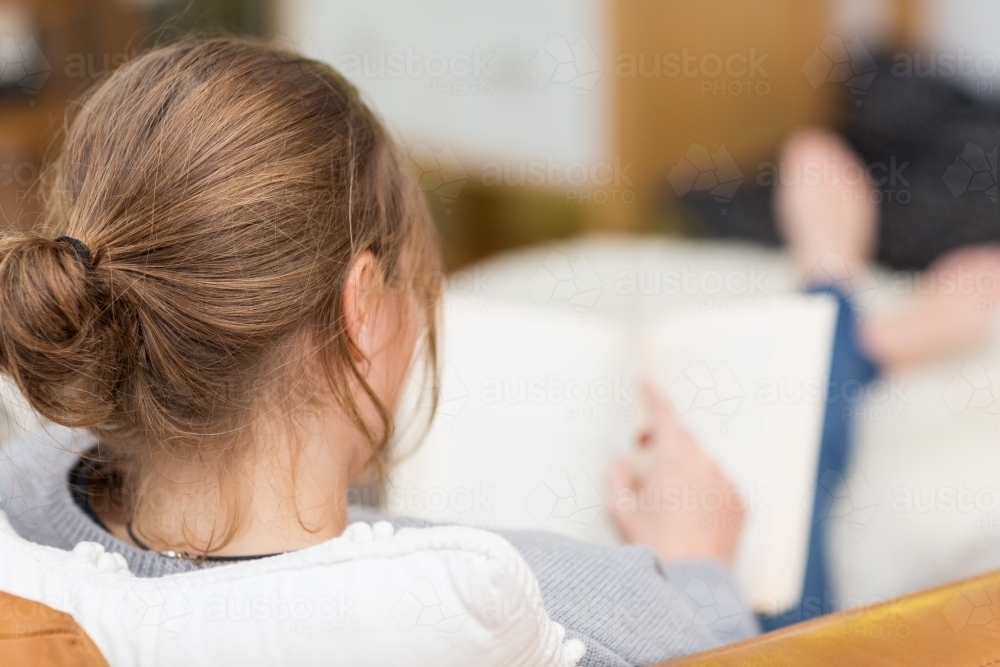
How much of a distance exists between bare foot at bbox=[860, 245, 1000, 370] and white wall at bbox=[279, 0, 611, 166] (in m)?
0.91

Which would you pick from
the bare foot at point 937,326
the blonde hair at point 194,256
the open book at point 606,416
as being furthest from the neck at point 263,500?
the bare foot at point 937,326

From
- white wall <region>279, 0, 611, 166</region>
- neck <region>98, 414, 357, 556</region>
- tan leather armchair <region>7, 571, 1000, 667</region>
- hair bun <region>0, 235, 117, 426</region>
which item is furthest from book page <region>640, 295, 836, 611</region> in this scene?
white wall <region>279, 0, 611, 166</region>

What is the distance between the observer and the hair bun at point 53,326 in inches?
18.3

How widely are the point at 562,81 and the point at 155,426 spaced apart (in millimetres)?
1471

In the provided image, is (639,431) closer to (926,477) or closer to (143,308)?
(926,477)

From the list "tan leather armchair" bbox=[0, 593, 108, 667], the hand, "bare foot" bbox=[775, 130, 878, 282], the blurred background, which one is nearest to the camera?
"tan leather armchair" bbox=[0, 593, 108, 667]

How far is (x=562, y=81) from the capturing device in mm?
1849

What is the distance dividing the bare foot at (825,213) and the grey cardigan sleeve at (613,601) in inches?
24.8

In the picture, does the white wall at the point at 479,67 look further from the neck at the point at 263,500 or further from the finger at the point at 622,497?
the neck at the point at 263,500

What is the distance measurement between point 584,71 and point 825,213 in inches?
26.9

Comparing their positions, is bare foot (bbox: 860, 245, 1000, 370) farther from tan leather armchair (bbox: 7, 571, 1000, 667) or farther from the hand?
tan leather armchair (bbox: 7, 571, 1000, 667)

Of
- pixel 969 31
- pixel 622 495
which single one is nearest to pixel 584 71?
pixel 969 31

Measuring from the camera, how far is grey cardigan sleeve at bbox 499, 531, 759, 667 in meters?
0.54

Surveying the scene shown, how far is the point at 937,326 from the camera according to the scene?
104 centimetres
